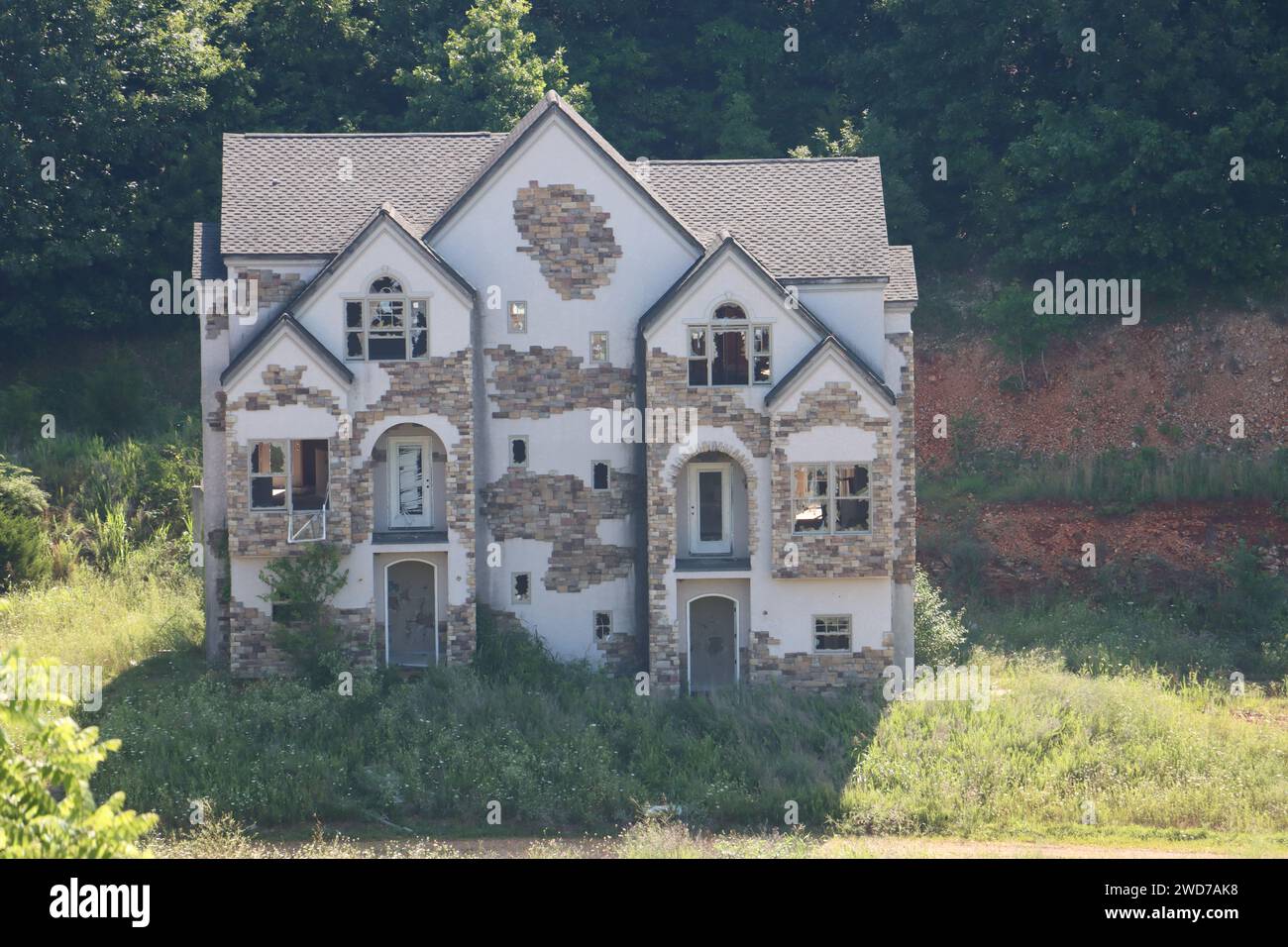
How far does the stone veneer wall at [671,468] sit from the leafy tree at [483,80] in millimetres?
21237

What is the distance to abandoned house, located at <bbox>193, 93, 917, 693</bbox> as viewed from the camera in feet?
130

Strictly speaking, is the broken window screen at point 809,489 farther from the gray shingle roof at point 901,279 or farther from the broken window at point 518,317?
the broken window at point 518,317

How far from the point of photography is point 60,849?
18172 mm

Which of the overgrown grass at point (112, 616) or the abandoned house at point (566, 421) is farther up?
the abandoned house at point (566, 421)

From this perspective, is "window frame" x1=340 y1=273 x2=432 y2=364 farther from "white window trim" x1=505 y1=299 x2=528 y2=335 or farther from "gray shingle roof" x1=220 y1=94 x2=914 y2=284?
"white window trim" x1=505 y1=299 x2=528 y2=335

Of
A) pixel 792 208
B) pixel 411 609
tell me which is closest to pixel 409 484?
pixel 411 609

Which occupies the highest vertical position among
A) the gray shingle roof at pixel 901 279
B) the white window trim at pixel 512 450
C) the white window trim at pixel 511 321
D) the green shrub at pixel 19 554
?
the gray shingle roof at pixel 901 279

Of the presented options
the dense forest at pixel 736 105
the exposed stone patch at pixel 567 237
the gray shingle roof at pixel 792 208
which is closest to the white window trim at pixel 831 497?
the gray shingle roof at pixel 792 208

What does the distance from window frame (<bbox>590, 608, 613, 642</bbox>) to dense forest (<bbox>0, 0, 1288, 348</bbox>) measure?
2313 cm

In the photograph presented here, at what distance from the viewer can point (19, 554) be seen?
47844 mm

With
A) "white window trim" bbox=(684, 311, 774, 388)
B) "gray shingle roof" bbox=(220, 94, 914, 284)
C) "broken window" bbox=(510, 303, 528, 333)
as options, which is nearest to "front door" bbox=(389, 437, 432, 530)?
"broken window" bbox=(510, 303, 528, 333)

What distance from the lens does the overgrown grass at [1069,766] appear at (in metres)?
34.4

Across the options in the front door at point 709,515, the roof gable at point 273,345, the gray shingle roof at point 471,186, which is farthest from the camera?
the front door at point 709,515

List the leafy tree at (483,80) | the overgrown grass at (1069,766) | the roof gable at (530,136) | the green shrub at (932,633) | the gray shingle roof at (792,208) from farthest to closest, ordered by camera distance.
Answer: the leafy tree at (483,80) → the green shrub at (932,633) → the gray shingle roof at (792,208) → the roof gable at (530,136) → the overgrown grass at (1069,766)
